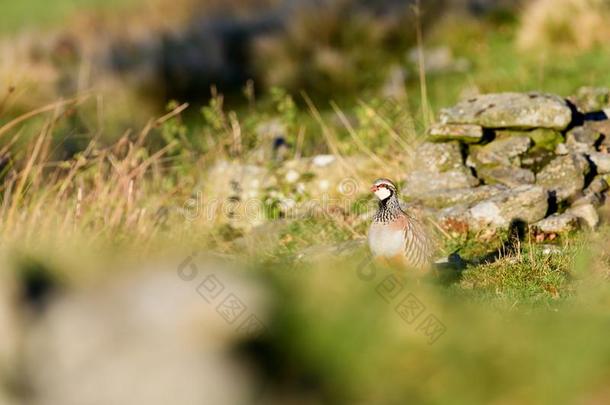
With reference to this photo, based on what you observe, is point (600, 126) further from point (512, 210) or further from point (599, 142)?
point (512, 210)

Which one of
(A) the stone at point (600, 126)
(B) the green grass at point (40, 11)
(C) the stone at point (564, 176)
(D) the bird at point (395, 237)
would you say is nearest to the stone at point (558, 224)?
(C) the stone at point (564, 176)

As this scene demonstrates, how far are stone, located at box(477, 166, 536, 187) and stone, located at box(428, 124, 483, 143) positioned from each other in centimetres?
31

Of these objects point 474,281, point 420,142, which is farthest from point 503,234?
point 420,142

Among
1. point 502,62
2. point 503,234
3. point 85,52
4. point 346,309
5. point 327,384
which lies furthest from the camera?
point 85,52

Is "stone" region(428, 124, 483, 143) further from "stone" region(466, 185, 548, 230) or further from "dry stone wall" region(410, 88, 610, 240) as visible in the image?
"stone" region(466, 185, 548, 230)

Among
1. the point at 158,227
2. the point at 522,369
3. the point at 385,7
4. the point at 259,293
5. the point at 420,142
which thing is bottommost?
the point at 385,7

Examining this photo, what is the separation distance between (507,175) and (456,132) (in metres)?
0.64

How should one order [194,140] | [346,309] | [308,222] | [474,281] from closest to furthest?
[346,309] → [474,281] → [308,222] → [194,140]

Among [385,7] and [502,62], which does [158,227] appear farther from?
[385,7]

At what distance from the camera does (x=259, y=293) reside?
13.6ft

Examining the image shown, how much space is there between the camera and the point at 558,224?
902 centimetres

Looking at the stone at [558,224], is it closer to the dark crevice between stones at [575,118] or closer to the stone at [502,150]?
the stone at [502,150]

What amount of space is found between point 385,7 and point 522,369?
1692 cm

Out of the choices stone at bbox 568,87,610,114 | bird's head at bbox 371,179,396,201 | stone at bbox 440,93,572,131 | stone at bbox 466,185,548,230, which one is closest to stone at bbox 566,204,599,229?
stone at bbox 466,185,548,230
